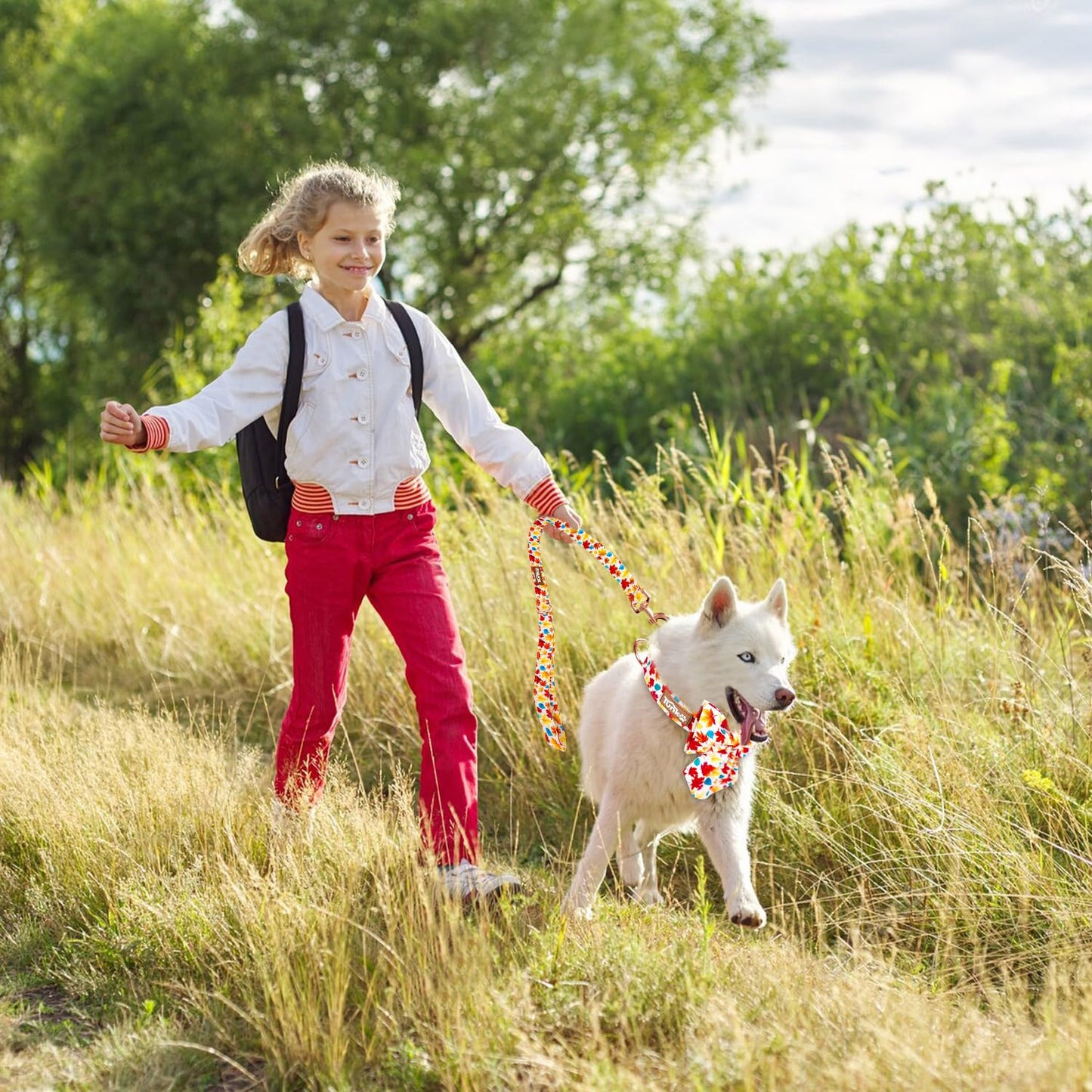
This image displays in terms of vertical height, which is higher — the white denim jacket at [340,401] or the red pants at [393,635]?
the white denim jacket at [340,401]

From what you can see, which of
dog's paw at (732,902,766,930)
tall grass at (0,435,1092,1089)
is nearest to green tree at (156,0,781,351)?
tall grass at (0,435,1092,1089)

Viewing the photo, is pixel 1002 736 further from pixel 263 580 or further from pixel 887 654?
pixel 263 580

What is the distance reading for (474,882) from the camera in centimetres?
363

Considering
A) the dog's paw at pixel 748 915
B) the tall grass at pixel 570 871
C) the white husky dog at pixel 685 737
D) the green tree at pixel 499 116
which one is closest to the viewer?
the tall grass at pixel 570 871

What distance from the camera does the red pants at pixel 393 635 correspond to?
389cm

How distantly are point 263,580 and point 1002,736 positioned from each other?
4.25m

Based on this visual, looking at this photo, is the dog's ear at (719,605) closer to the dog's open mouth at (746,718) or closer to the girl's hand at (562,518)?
the dog's open mouth at (746,718)

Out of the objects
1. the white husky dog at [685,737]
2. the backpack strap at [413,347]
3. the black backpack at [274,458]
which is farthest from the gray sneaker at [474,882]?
the backpack strap at [413,347]

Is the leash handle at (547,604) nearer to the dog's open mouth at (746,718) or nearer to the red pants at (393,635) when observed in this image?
the red pants at (393,635)

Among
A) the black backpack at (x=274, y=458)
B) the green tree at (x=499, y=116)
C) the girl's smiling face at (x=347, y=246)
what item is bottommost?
the black backpack at (x=274, y=458)

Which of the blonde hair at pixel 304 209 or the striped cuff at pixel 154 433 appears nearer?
the striped cuff at pixel 154 433

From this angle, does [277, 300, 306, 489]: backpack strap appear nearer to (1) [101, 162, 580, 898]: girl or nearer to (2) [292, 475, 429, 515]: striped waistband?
(1) [101, 162, 580, 898]: girl

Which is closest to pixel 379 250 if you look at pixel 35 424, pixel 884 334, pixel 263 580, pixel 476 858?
pixel 476 858

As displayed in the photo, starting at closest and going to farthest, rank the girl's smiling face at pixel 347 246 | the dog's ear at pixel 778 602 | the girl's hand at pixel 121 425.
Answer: the girl's hand at pixel 121 425, the dog's ear at pixel 778 602, the girl's smiling face at pixel 347 246
